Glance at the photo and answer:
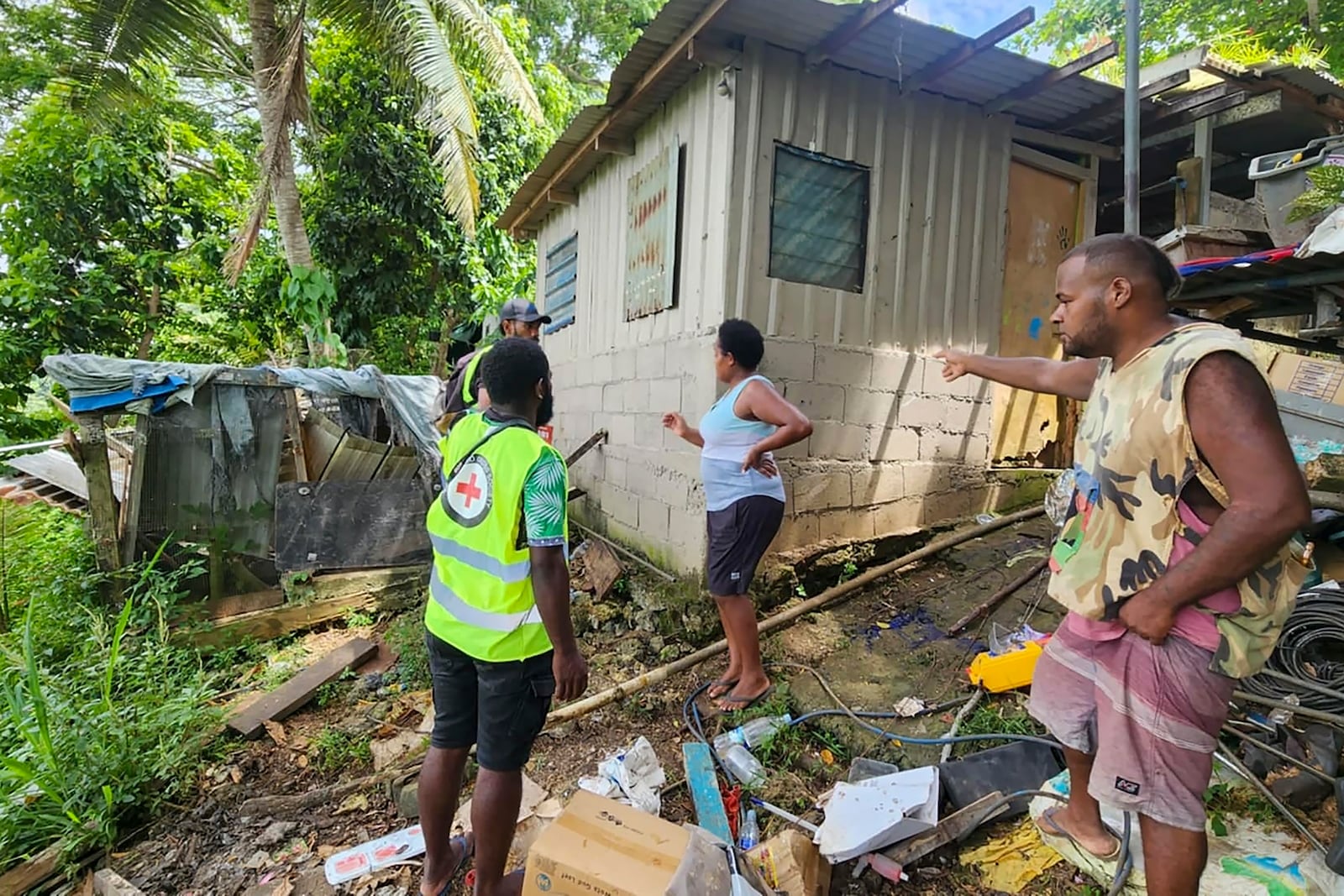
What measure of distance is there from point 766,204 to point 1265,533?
132 inches

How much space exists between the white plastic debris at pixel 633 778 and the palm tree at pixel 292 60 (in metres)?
7.64

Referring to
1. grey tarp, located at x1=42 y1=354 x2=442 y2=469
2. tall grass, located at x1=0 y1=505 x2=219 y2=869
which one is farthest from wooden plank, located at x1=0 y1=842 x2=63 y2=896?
grey tarp, located at x1=42 y1=354 x2=442 y2=469

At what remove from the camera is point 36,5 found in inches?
433

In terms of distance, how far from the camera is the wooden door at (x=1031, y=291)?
5090 mm

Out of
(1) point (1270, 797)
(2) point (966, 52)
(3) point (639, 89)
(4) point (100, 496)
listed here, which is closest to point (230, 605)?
(4) point (100, 496)

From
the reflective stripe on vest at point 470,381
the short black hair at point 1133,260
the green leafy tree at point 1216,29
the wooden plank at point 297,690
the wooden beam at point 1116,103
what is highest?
the green leafy tree at point 1216,29

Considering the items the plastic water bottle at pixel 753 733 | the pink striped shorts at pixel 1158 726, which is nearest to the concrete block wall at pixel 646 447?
the plastic water bottle at pixel 753 733

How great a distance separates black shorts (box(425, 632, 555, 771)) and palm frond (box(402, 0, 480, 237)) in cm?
773

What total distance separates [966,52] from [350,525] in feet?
19.2

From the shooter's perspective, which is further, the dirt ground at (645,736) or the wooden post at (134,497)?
the wooden post at (134,497)

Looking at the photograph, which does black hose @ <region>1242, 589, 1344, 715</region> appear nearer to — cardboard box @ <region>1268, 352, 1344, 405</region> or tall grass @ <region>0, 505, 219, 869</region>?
cardboard box @ <region>1268, 352, 1344, 405</region>

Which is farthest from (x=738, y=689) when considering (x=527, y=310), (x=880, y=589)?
(x=527, y=310)

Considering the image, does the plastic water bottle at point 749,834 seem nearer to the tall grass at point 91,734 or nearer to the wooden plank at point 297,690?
the tall grass at point 91,734

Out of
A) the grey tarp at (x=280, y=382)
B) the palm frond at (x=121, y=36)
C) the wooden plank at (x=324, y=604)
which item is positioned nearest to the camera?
the grey tarp at (x=280, y=382)
